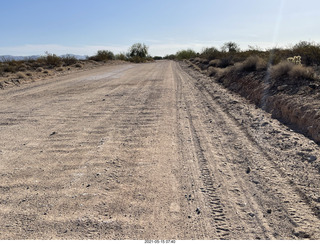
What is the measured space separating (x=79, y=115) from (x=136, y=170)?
4600mm

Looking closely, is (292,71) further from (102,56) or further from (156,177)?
(102,56)

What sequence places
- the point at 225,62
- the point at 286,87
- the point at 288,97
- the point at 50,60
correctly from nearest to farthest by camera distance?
the point at 288,97 → the point at 286,87 → the point at 225,62 → the point at 50,60

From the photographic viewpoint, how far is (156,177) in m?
4.79

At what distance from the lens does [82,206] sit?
155 inches

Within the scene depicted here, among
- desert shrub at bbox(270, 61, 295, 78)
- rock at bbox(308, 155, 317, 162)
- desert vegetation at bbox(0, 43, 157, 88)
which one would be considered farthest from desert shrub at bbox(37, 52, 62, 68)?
rock at bbox(308, 155, 317, 162)

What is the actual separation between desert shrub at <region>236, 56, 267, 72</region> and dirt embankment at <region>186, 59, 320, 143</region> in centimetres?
73

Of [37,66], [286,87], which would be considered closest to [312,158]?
[286,87]

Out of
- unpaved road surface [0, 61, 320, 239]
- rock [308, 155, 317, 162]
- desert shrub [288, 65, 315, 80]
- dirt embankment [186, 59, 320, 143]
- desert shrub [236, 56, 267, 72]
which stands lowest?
unpaved road surface [0, 61, 320, 239]

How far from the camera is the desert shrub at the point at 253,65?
47.9ft

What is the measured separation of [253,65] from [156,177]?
12.8m

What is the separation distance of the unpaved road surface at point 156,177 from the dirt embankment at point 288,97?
46 centimetres

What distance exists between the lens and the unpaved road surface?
3.48 meters

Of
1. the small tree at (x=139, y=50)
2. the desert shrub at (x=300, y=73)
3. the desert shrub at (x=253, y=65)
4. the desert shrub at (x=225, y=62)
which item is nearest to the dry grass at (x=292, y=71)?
the desert shrub at (x=300, y=73)

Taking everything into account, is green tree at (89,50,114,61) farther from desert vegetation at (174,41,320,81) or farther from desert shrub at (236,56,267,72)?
desert shrub at (236,56,267,72)
